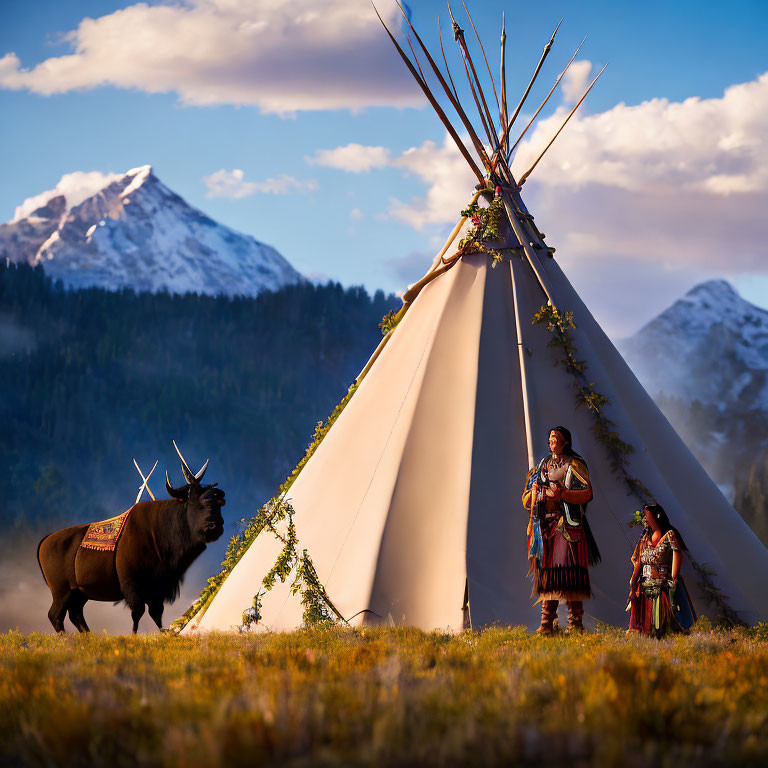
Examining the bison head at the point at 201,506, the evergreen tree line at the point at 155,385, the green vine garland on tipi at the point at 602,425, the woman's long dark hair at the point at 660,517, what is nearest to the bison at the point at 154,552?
the bison head at the point at 201,506

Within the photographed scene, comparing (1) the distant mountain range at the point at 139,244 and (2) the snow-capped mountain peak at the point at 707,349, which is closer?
(2) the snow-capped mountain peak at the point at 707,349

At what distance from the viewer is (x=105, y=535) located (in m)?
9.30

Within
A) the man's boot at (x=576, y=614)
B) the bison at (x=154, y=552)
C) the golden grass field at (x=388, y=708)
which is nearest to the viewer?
the golden grass field at (x=388, y=708)

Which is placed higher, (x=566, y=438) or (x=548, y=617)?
(x=566, y=438)

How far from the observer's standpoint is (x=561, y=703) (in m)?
4.25

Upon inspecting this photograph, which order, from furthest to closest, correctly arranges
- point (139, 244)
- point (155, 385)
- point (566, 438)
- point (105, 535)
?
point (139, 244) → point (155, 385) → point (105, 535) → point (566, 438)

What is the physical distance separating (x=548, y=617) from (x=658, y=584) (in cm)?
99

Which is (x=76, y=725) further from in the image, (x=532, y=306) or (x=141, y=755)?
(x=532, y=306)

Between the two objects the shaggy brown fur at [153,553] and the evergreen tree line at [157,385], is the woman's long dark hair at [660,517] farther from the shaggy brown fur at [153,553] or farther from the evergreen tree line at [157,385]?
the evergreen tree line at [157,385]

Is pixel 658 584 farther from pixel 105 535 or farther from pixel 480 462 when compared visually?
pixel 105 535

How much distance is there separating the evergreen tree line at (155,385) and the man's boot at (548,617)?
54.9 m

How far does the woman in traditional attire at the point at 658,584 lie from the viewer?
7.44 metres

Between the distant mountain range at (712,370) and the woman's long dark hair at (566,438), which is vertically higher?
Answer: the distant mountain range at (712,370)

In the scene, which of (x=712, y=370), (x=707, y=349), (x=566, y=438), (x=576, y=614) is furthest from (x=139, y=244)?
(x=576, y=614)
